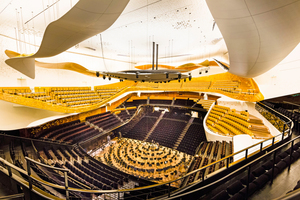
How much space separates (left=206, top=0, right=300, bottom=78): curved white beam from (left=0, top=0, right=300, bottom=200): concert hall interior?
0.08 feet

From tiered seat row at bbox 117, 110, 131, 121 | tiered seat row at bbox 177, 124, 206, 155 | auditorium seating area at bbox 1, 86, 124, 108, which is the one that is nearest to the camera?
auditorium seating area at bbox 1, 86, 124, 108

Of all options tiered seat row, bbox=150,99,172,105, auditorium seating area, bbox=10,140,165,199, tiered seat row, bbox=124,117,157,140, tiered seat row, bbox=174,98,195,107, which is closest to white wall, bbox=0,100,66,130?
auditorium seating area, bbox=10,140,165,199

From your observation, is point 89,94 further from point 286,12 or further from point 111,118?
point 286,12

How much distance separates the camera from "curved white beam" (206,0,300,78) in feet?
7.92

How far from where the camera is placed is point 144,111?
1664 centimetres

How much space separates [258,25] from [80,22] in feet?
13.1

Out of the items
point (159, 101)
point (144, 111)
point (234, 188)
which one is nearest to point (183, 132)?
point (144, 111)

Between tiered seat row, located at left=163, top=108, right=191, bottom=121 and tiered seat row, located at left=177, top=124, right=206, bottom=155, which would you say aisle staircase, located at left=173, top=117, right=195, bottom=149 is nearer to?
tiered seat row, located at left=177, top=124, right=206, bottom=155

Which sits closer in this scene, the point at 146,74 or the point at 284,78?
the point at 146,74

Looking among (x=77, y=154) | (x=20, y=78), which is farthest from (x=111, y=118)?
(x=20, y=78)

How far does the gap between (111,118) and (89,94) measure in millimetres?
3230

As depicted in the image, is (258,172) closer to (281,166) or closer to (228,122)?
(281,166)

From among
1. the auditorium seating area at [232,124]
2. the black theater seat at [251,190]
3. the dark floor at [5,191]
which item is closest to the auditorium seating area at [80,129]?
the dark floor at [5,191]

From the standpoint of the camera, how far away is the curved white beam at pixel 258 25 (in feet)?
7.92
